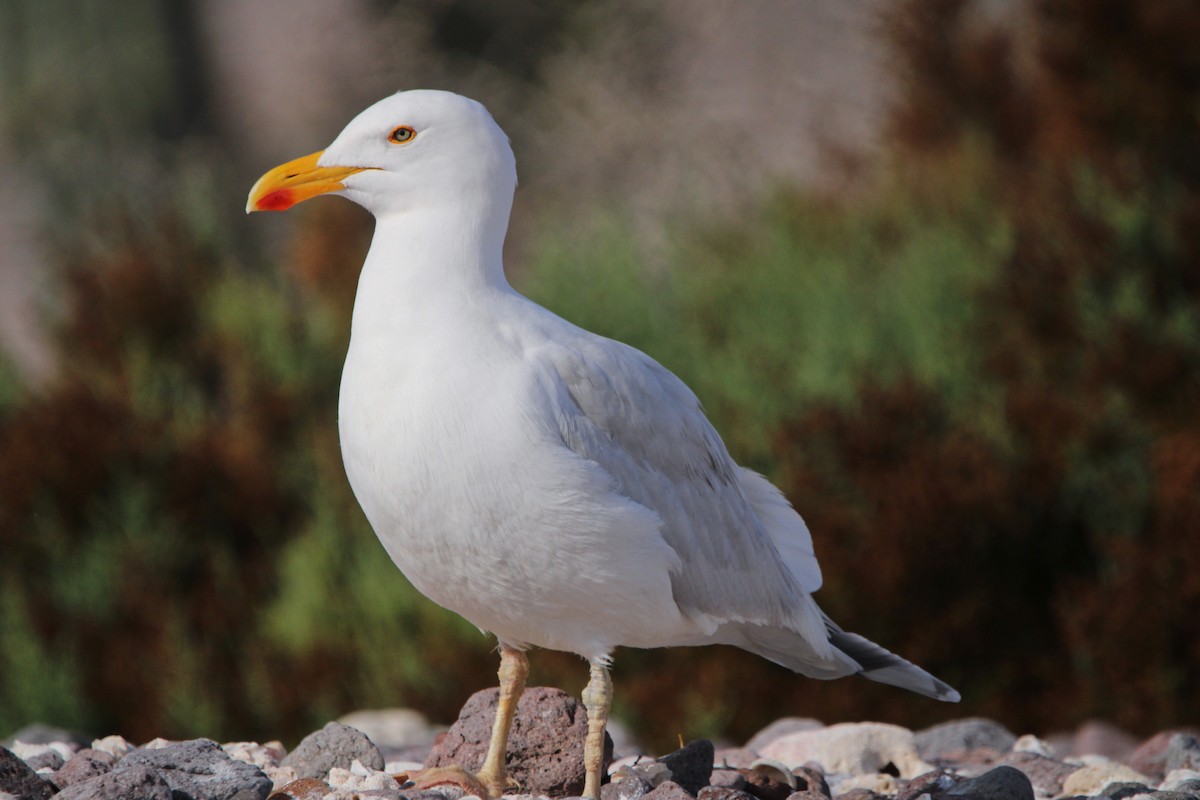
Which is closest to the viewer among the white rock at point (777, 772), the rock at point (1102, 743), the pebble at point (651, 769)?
the pebble at point (651, 769)

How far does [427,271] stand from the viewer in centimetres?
360

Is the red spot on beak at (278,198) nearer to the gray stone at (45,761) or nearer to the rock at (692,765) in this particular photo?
Answer: the gray stone at (45,761)

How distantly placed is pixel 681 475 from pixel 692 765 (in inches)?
29.9

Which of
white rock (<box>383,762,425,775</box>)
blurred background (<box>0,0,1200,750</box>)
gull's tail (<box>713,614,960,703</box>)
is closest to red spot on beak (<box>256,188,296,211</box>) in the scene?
white rock (<box>383,762,425,775</box>)

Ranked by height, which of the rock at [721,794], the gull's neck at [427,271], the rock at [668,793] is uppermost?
the gull's neck at [427,271]

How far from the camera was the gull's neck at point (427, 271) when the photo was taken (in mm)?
3537

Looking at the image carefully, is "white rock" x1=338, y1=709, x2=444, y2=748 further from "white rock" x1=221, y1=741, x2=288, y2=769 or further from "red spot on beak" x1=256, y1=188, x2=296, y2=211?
"red spot on beak" x1=256, y1=188, x2=296, y2=211

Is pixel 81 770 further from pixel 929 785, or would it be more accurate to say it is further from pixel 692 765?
pixel 929 785

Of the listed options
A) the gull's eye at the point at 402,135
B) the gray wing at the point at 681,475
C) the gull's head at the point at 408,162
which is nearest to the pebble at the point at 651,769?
the gray wing at the point at 681,475

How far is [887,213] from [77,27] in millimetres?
10073

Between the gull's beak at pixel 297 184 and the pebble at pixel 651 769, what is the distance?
1.41 metres

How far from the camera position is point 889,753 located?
14.9 ft

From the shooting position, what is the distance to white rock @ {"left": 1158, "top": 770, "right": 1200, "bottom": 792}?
4.20 metres

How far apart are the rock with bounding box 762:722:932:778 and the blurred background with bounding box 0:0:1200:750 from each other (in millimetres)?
2177
